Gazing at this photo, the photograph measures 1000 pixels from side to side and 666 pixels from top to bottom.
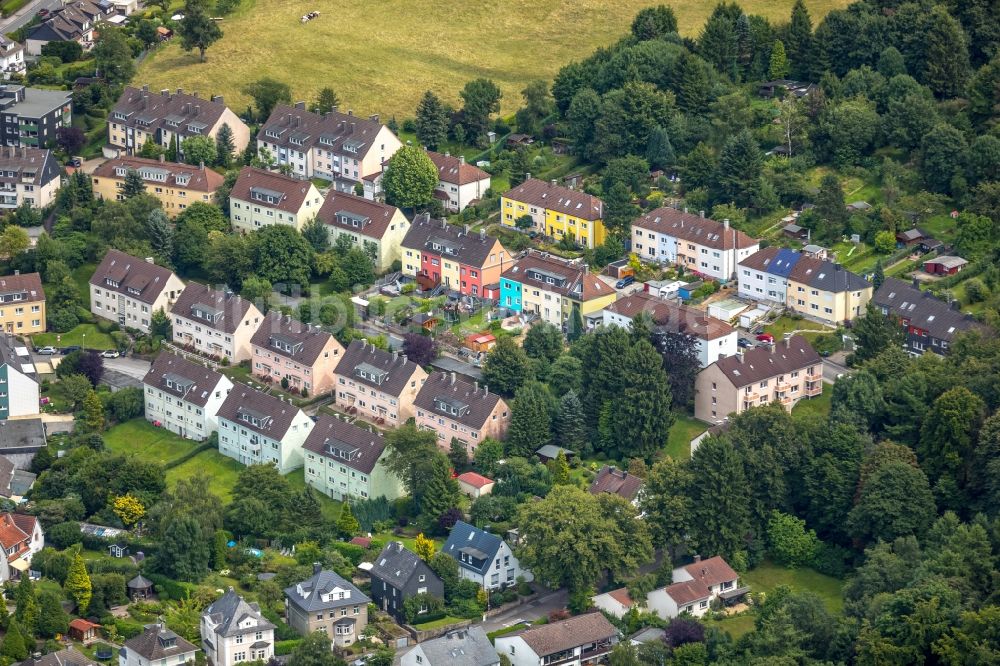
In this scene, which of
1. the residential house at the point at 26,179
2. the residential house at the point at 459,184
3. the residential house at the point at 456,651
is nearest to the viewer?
the residential house at the point at 456,651

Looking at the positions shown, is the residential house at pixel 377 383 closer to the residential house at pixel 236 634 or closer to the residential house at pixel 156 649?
the residential house at pixel 236 634

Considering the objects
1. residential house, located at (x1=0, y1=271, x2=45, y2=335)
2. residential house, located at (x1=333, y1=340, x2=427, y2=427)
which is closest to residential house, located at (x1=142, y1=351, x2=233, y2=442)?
residential house, located at (x1=333, y1=340, x2=427, y2=427)

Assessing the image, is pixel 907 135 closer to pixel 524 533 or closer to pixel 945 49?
pixel 945 49

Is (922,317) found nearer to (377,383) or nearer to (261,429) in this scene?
(377,383)

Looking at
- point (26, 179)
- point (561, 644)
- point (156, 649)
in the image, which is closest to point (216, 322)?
point (26, 179)

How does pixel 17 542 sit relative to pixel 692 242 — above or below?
below

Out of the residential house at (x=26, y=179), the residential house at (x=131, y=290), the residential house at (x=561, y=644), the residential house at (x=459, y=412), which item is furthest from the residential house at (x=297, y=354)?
the residential house at (x=561, y=644)

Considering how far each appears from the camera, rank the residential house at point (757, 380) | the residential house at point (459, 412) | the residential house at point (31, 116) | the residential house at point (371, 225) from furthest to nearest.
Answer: the residential house at point (31, 116) < the residential house at point (371, 225) < the residential house at point (757, 380) < the residential house at point (459, 412)
